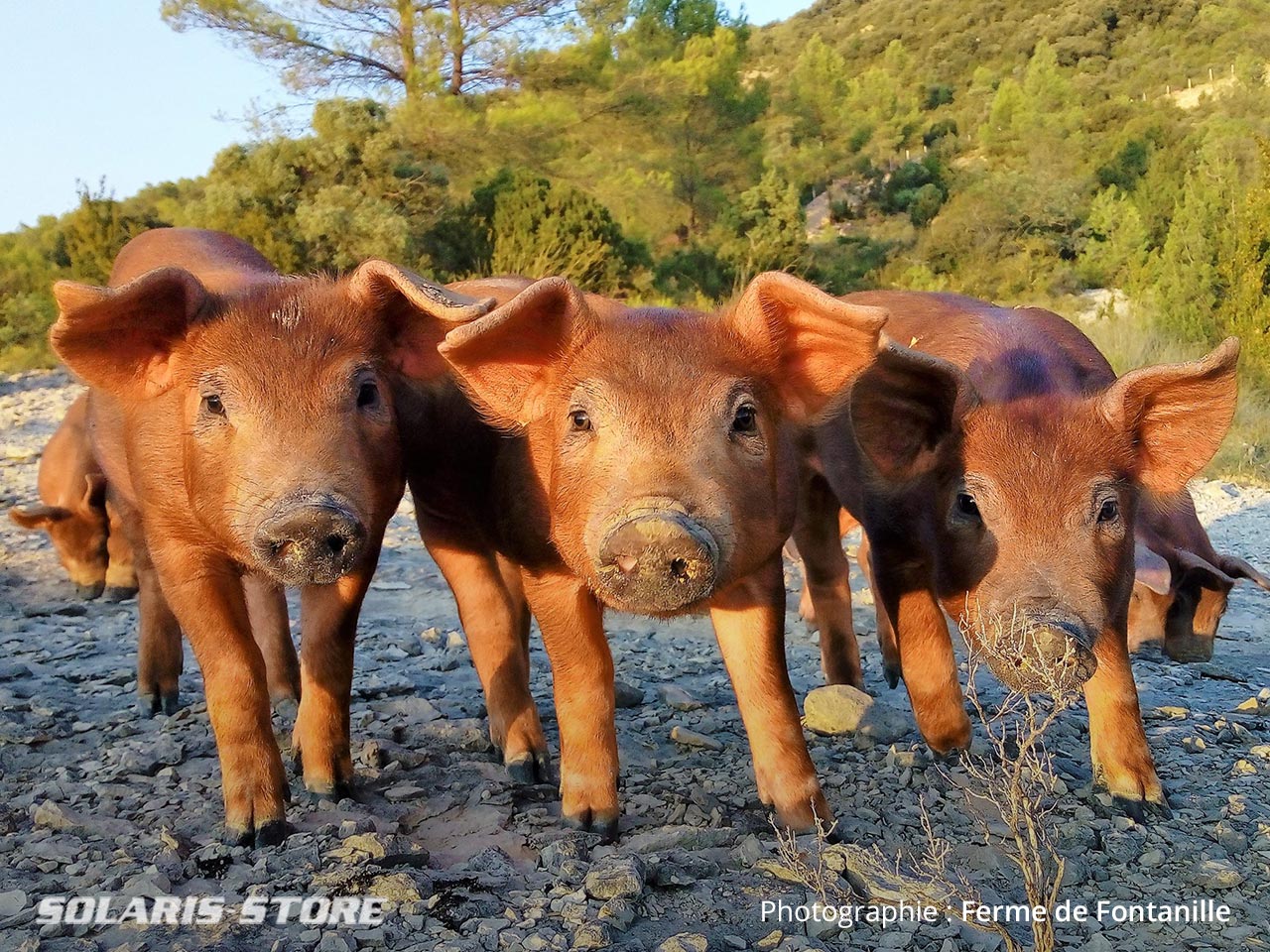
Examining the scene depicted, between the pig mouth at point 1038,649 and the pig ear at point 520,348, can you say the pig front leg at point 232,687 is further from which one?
the pig mouth at point 1038,649

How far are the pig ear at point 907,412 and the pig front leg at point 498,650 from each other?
66.9 inches

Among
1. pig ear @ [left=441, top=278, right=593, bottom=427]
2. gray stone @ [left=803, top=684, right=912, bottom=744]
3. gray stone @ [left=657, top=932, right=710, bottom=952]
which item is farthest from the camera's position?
gray stone @ [left=803, top=684, right=912, bottom=744]

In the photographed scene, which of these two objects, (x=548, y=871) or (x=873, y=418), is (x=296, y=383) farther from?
(x=873, y=418)

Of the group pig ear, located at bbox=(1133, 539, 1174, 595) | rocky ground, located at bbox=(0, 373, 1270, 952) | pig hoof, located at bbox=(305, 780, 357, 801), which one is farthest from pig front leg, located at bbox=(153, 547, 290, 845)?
pig ear, located at bbox=(1133, 539, 1174, 595)

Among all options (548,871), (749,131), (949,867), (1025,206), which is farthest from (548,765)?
(1025,206)

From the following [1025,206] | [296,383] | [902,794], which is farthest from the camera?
[1025,206]

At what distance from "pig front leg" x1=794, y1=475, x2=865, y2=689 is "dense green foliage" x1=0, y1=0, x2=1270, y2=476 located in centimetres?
1014

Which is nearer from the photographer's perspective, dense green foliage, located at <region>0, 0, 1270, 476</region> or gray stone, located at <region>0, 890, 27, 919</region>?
gray stone, located at <region>0, 890, 27, 919</region>

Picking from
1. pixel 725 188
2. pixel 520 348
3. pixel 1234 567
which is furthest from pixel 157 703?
pixel 725 188

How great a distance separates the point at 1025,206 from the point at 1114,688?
31139mm

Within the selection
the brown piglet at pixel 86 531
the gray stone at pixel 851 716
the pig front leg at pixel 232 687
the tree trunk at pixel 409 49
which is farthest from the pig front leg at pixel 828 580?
the tree trunk at pixel 409 49

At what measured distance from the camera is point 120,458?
527cm

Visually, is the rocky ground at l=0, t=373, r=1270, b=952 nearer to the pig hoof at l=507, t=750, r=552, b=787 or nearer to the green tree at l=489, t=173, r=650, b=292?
the pig hoof at l=507, t=750, r=552, b=787

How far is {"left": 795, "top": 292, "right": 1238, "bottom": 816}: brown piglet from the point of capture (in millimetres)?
3988
